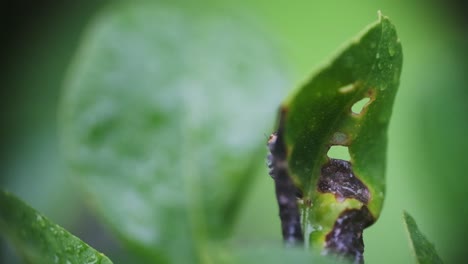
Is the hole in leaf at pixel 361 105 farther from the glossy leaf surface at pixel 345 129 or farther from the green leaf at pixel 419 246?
the green leaf at pixel 419 246

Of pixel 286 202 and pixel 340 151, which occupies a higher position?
pixel 340 151

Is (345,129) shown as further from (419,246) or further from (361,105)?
(361,105)

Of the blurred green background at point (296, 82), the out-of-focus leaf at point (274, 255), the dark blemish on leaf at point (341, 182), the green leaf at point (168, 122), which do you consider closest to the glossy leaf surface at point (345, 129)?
the dark blemish on leaf at point (341, 182)

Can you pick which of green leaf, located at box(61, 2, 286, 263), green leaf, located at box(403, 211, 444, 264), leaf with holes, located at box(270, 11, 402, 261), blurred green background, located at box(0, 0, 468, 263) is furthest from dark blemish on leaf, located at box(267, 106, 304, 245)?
blurred green background, located at box(0, 0, 468, 263)

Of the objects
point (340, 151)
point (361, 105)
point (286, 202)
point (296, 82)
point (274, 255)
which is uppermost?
→ point (296, 82)

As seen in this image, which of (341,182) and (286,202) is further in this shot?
(341,182)

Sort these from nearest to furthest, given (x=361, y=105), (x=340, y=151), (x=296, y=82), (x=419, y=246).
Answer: (x=419, y=246) → (x=340, y=151) → (x=361, y=105) → (x=296, y=82)

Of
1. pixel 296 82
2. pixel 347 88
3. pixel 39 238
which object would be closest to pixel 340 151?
pixel 347 88
